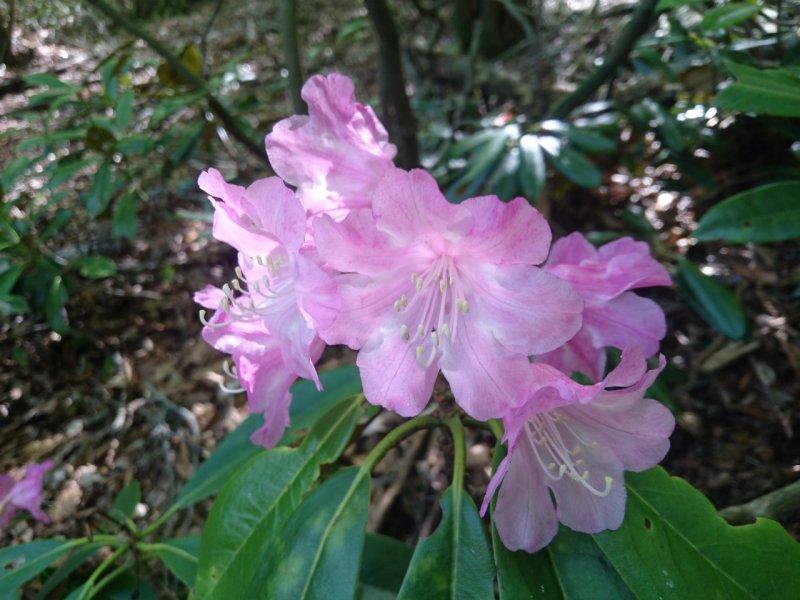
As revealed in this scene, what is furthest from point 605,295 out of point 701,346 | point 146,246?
point 146,246

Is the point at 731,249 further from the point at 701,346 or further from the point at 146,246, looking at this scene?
the point at 146,246

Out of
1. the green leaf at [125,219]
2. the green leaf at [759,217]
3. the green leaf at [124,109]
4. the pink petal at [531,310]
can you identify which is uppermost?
the green leaf at [124,109]

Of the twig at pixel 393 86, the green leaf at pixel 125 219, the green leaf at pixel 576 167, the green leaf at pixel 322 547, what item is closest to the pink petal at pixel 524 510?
the green leaf at pixel 322 547

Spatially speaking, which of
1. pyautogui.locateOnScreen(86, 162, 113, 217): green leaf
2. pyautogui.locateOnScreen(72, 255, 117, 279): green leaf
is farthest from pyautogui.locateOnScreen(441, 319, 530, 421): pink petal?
pyautogui.locateOnScreen(72, 255, 117, 279): green leaf

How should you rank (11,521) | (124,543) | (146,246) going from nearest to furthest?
(124,543) < (11,521) < (146,246)

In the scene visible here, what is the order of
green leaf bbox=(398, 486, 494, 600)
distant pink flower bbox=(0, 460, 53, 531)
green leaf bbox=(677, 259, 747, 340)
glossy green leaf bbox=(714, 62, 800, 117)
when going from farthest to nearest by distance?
distant pink flower bbox=(0, 460, 53, 531), green leaf bbox=(677, 259, 747, 340), glossy green leaf bbox=(714, 62, 800, 117), green leaf bbox=(398, 486, 494, 600)

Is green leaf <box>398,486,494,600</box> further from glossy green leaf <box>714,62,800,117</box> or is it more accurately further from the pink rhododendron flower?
glossy green leaf <box>714,62,800,117</box>

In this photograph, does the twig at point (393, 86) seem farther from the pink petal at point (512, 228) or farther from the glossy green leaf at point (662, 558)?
the glossy green leaf at point (662, 558)
